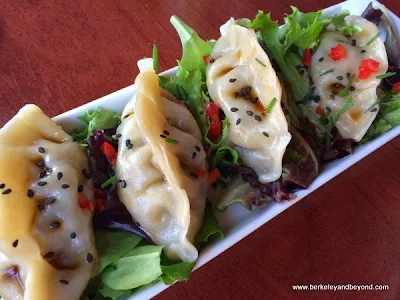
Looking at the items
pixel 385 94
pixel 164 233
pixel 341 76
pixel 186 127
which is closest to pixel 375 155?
pixel 385 94

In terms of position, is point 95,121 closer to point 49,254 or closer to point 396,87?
point 49,254

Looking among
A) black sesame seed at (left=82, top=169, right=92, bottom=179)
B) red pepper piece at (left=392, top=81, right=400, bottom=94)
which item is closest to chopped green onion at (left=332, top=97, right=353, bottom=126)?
red pepper piece at (left=392, top=81, right=400, bottom=94)

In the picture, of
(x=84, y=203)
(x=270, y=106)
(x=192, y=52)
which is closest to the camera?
(x=84, y=203)

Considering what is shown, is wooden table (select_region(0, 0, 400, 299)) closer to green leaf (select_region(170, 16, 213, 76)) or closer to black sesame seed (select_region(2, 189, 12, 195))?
green leaf (select_region(170, 16, 213, 76))

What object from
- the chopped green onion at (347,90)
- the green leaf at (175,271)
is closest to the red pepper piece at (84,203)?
the green leaf at (175,271)

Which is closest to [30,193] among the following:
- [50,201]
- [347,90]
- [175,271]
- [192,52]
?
[50,201]

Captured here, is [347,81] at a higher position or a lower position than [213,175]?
higher

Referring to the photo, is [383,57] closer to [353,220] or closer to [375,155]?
[375,155]
